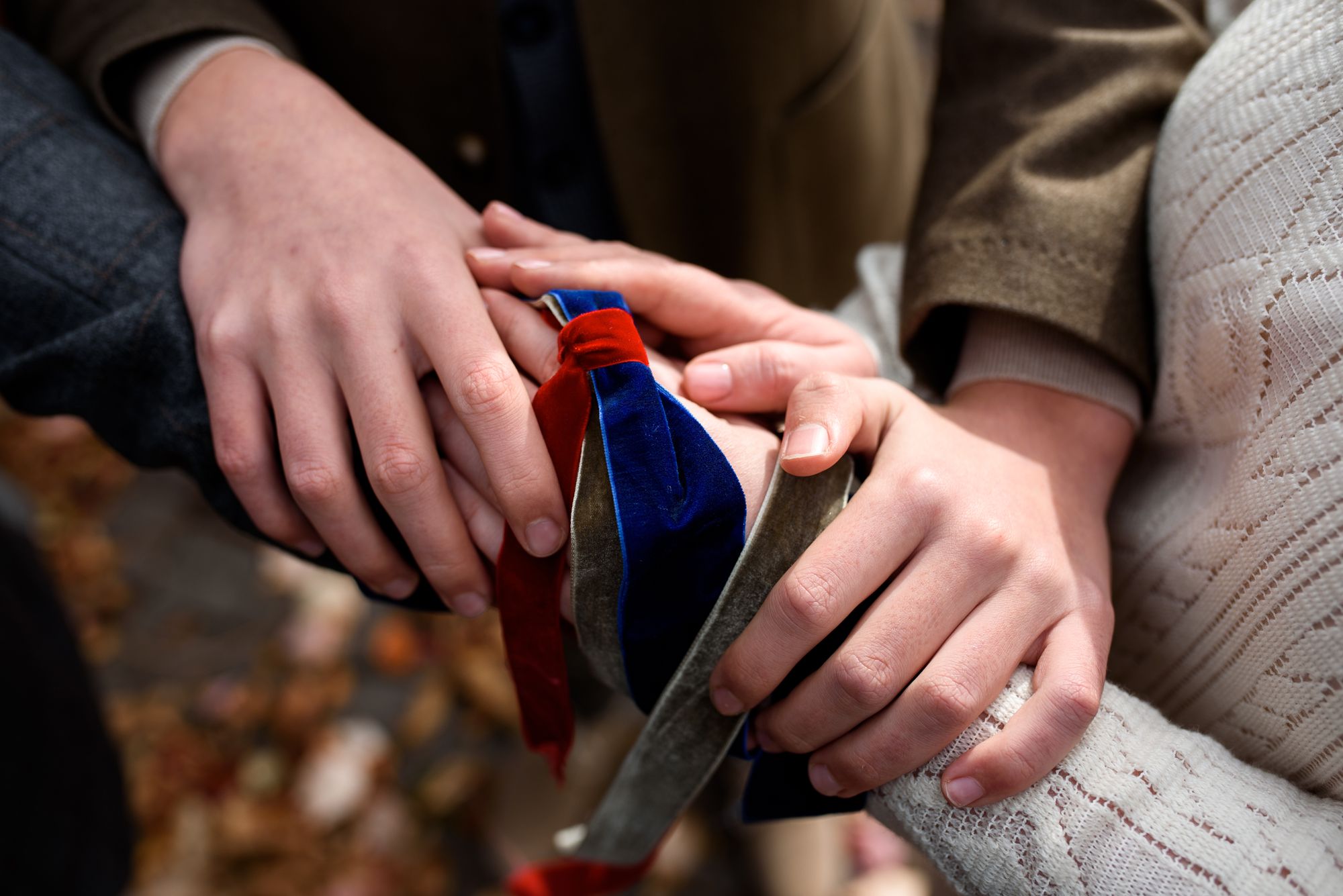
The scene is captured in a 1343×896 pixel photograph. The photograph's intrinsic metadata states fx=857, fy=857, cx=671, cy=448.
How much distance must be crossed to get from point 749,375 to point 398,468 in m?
0.27

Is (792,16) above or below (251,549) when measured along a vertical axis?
above

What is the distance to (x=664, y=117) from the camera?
100 cm

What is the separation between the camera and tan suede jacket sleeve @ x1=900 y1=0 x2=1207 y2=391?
0.69m

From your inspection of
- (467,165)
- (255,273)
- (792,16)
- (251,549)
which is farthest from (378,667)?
(792,16)

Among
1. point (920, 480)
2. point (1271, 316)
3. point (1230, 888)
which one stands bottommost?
point (1230, 888)

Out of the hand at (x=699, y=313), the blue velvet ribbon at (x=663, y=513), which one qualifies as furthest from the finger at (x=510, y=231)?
the blue velvet ribbon at (x=663, y=513)

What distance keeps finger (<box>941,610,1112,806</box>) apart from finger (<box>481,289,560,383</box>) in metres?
0.40

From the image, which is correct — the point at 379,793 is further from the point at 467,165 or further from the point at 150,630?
the point at 467,165

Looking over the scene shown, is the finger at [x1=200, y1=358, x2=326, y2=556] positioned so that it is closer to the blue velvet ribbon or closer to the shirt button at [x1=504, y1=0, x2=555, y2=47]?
the blue velvet ribbon

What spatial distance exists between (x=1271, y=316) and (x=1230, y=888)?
356 mm

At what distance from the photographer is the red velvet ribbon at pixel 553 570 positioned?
1.94ft

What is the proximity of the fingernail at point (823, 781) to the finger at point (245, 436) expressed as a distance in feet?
1.50

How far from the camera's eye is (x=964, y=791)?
0.56 m

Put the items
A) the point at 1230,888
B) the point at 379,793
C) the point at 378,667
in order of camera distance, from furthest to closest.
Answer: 1. the point at 378,667
2. the point at 379,793
3. the point at 1230,888
